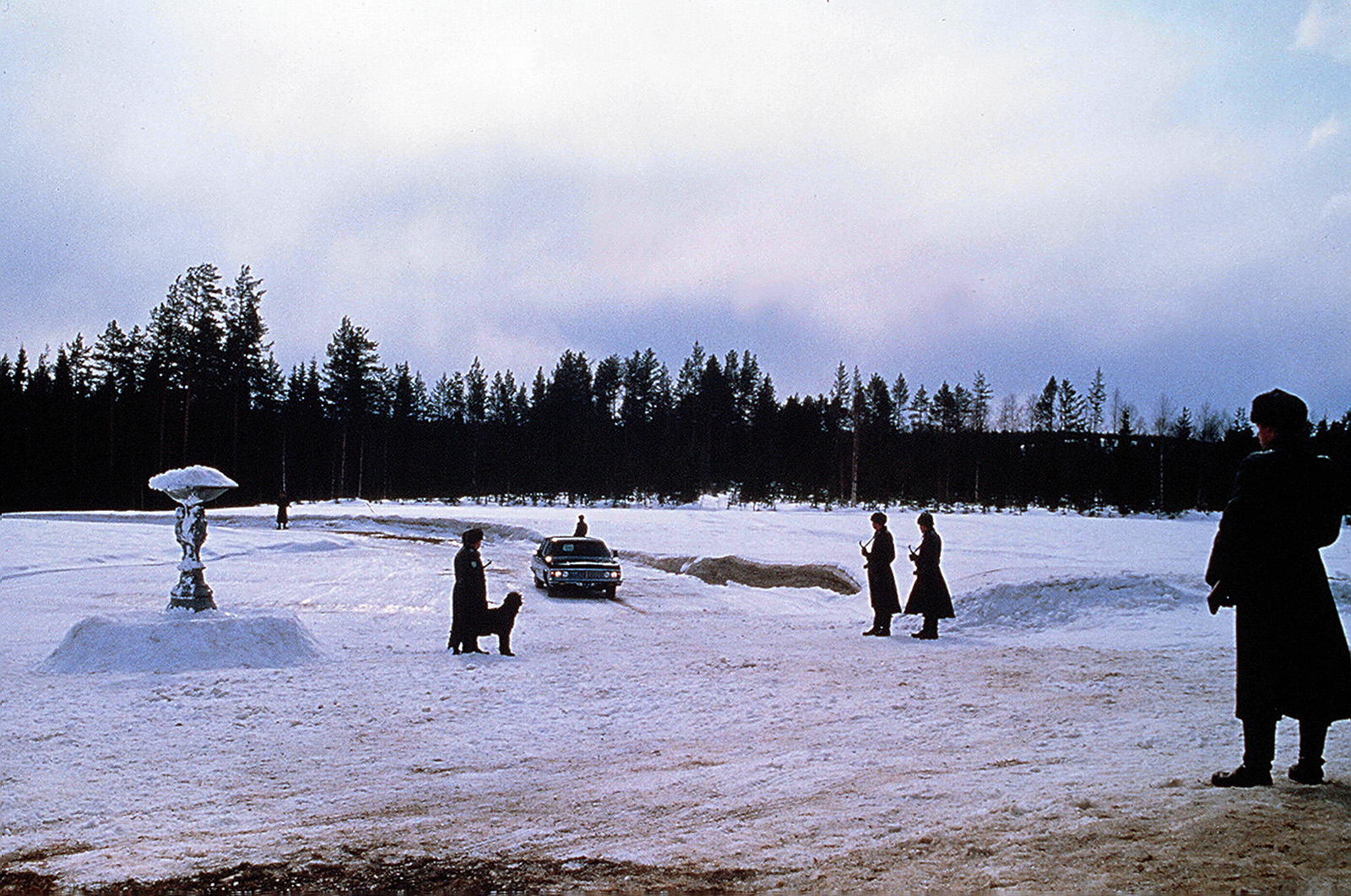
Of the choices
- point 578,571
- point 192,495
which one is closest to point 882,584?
point 578,571

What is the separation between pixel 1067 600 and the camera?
1638cm

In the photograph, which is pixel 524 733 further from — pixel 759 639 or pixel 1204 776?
pixel 759 639

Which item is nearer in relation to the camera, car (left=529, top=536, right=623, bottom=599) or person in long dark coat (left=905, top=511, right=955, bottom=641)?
person in long dark coat (left=905, top=511, right=955, bottom=641)

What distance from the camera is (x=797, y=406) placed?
9406 centimetres

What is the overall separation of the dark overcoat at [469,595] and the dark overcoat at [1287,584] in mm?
9374

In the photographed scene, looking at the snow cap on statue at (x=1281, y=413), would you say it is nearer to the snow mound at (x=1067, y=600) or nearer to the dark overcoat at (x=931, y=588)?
the dark overcoat at (x=931, y=588)

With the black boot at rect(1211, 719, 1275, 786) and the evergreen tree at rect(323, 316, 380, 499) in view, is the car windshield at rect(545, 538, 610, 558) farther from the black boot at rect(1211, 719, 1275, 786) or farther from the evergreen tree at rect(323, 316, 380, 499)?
the evergreen tree at rect(323, 316, 380, 499)

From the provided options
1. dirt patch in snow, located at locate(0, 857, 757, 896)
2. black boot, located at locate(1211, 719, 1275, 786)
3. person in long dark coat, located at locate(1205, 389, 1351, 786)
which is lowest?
dirt patch in snow, located at locate(0, 857, 757, 896)

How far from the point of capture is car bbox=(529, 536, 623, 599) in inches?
886

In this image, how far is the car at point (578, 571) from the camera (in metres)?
22.5

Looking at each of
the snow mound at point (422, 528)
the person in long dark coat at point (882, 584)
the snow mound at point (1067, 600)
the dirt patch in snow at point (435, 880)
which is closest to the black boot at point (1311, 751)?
the dirt patch in snow at point (435, 880)

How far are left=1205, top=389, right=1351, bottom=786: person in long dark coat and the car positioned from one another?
60.5 ft

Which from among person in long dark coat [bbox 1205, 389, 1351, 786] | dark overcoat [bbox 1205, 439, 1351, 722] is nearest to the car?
person in long dark coat [bbox 1205, 389, 1351, 786]

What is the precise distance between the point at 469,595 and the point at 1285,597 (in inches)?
388
